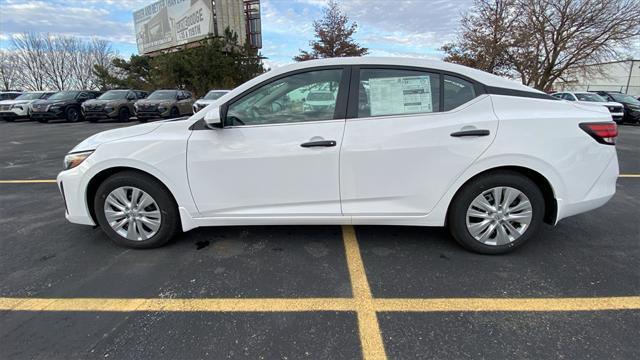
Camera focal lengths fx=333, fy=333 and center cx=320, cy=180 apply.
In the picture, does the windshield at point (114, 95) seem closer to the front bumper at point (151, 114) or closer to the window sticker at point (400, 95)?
the front bumper at point (151, 114)

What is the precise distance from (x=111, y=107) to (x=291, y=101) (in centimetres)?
1650

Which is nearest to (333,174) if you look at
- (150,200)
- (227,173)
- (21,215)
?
(227,173)

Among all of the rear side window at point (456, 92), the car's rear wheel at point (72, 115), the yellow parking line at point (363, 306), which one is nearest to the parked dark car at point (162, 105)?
the car's rear wheel at point (72, 115)

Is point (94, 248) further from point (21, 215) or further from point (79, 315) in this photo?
point (21, 215)

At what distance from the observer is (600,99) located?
1559 cm

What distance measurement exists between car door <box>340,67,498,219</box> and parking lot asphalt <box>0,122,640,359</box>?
55 centimetres

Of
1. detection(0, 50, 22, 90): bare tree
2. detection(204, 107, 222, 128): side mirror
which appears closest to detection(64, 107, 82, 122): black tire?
detection(204, 107, 222, 128): side mirror

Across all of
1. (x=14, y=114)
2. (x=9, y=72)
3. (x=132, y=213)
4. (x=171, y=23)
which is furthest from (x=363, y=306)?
(x=9, y=72)

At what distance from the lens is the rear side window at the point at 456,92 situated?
2777mm

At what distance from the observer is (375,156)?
8.96 ft

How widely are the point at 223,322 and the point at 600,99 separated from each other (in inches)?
779

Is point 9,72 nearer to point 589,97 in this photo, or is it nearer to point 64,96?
point 64,96

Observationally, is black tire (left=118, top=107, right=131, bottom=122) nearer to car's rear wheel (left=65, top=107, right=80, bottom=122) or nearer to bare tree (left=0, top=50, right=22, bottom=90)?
car's rear wheel (left=65, top=107, right=80, bottom=122)

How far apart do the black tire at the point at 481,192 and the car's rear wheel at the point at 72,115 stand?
20.1m
